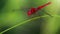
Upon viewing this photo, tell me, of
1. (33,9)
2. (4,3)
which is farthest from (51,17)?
(4,3)

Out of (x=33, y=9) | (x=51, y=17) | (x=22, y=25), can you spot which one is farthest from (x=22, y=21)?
(x=51, y=17)

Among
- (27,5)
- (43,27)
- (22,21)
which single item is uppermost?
(27,5)

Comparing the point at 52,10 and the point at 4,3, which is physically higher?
the point at 4,3

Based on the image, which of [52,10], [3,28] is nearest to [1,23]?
[3,28]

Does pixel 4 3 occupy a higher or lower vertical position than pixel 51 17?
higher

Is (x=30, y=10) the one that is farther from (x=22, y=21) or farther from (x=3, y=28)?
(x=3, y=28)

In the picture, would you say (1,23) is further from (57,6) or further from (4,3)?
(57,6)
